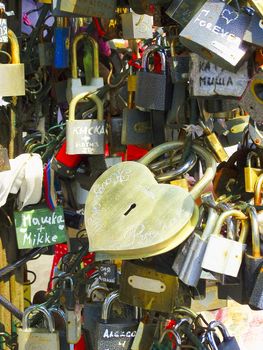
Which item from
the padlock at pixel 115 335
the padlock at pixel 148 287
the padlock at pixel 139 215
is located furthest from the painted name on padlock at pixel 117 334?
the padlock at pixel 139 215

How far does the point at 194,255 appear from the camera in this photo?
1.08m

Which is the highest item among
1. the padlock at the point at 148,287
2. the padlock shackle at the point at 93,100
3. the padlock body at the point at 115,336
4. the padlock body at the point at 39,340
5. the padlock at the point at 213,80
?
the padlock at the point at 213,80

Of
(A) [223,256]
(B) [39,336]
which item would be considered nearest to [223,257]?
(A) [223,256]

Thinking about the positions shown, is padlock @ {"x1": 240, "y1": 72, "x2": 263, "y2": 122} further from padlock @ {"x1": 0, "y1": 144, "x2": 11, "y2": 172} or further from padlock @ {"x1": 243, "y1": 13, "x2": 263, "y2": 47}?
padlock @ {"x1": 0, "y1": 144, "x2": 11, "y2": 172}

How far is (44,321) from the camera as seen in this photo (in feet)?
4.84

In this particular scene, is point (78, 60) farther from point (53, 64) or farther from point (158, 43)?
point (158, 43)

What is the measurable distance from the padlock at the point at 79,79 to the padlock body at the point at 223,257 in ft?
2.75

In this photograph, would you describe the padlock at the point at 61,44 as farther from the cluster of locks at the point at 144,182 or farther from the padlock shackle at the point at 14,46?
the padlock shackle at the point at 14,46

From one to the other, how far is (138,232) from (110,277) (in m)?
0.49

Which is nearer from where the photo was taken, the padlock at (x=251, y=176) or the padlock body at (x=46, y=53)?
the padlock at (x=251, y=176)

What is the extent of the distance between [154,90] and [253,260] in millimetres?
394

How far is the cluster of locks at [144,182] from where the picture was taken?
3.57ft

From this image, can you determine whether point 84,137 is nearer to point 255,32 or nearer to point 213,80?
point 213,80

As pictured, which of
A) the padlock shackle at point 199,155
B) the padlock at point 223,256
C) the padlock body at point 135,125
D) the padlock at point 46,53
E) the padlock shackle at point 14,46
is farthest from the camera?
the padlock at point 46,53
